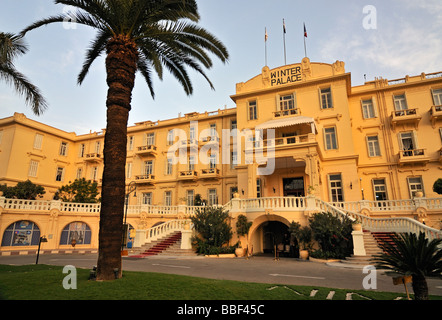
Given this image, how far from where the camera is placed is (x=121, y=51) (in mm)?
8297

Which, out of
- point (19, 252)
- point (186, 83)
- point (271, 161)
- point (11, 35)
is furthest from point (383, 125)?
point (19, 252)

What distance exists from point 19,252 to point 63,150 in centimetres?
1902

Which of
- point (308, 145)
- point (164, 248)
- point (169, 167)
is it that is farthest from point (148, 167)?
point (308, 145)

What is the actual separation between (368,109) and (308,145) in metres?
8.40

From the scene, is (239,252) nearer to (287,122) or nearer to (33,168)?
(287,122)

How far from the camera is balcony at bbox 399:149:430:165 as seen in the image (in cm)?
2019

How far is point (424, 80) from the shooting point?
21703 mm

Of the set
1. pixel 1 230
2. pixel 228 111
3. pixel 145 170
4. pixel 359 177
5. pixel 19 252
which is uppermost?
pixel 228 111

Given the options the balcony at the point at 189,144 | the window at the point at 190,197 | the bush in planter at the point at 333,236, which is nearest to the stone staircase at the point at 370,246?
the bush in planter at the point at 333,236

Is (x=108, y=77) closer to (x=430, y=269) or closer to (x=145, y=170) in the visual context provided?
(x=430, y=269)

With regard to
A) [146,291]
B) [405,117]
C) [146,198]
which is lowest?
[146,291]

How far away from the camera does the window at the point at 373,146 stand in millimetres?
22359

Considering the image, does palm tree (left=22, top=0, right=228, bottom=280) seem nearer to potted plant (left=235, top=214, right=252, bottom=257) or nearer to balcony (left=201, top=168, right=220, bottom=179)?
potted plant (left=235, top=214, right=252, bottom=257)
